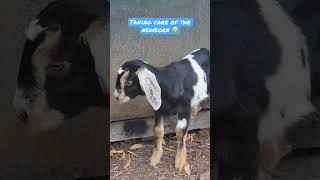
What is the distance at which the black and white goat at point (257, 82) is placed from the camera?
11.0 ft

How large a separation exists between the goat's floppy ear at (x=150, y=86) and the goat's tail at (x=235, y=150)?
0.45m

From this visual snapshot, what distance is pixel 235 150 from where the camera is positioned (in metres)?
3.45

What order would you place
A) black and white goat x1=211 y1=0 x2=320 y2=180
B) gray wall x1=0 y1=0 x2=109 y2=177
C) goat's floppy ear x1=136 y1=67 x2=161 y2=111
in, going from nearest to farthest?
gray wall x1=0 y1=0 x2=109 y2=177 < goat's floppy ear x1=136 y1=67 x2=161 y2=111 < black and white goat x1=211 y1=0 x2=320 y2=180

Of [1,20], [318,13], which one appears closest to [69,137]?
[1,20]

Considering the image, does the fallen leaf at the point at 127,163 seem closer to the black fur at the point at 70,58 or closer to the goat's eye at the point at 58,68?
the black fur at the point at 70,58

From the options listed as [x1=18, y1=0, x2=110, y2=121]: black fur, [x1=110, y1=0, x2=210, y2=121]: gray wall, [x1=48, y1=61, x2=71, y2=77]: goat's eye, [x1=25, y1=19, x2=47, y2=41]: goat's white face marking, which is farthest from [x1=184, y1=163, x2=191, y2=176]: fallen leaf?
[x1=25, y1=19, x2=47, y2=41]: goat's white face marking

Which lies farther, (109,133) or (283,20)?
(283,20)

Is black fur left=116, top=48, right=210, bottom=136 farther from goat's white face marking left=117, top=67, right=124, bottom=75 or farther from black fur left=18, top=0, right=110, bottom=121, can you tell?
black fur left=18, top=0, right=110, bottom=121

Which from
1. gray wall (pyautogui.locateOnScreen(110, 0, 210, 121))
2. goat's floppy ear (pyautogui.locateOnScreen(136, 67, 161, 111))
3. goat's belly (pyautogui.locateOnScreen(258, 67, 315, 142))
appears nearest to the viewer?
gray wall (pyautogui.locateOnScreen(110, 0, 210, 121))

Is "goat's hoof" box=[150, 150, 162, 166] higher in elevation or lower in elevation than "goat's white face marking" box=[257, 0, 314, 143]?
lower

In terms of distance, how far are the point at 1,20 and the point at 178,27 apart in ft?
3.66

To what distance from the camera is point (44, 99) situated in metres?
3.11

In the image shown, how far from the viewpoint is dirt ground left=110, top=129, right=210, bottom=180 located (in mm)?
3246

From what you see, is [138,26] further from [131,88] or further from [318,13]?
[318,13]
